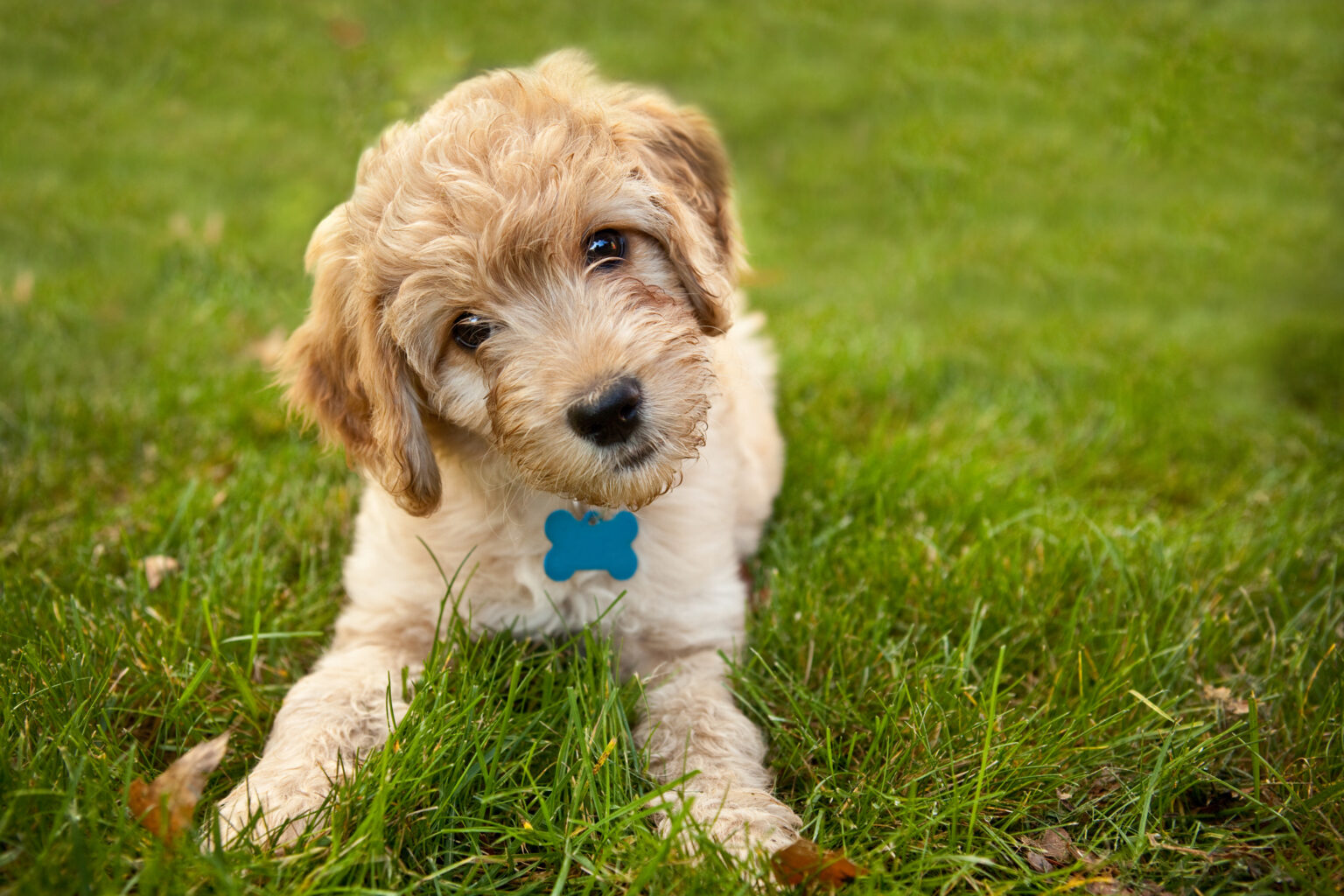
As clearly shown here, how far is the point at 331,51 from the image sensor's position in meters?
8.13

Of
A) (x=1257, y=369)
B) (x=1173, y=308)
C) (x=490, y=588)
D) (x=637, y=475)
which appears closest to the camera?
(x=637, y=475)

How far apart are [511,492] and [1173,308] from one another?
499 centimetres

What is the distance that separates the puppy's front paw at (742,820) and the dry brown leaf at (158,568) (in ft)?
6.40

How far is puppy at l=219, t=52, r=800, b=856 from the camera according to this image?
7.02ft

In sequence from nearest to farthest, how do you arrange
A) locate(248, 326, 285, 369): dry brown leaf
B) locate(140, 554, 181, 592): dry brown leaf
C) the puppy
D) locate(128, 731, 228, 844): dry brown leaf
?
locate(128, 731, 228, 844): dry brown leaf, the puppy, locate(140, 554, 181, 592): dry brown leaf, locate(248, 326, 285, 369): dry brown leaf

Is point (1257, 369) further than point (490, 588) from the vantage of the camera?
Yes

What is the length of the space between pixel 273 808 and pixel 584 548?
98 centimetres

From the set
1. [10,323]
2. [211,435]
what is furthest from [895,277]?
Answer: [10,323]

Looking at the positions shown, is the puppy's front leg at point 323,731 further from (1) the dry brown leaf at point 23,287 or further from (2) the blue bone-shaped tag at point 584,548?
(1) the dry brown leaf at point 23,287

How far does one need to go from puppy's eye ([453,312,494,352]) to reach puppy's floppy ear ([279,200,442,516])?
161 millimetres

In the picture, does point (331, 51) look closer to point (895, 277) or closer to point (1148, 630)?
point (895, 277)

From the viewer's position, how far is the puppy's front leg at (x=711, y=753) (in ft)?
6.63

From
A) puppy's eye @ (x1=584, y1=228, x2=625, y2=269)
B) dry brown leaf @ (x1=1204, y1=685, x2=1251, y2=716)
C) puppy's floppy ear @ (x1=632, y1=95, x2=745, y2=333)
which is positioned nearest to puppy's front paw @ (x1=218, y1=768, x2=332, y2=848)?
puppy's eye @ (x1=584, y1=228, x2=625, y2=269)

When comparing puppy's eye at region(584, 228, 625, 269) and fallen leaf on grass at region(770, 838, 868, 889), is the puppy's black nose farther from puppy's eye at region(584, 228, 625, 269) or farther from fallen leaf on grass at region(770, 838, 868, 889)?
fallen leaf on grass at region(770, 838, 868, 889)
